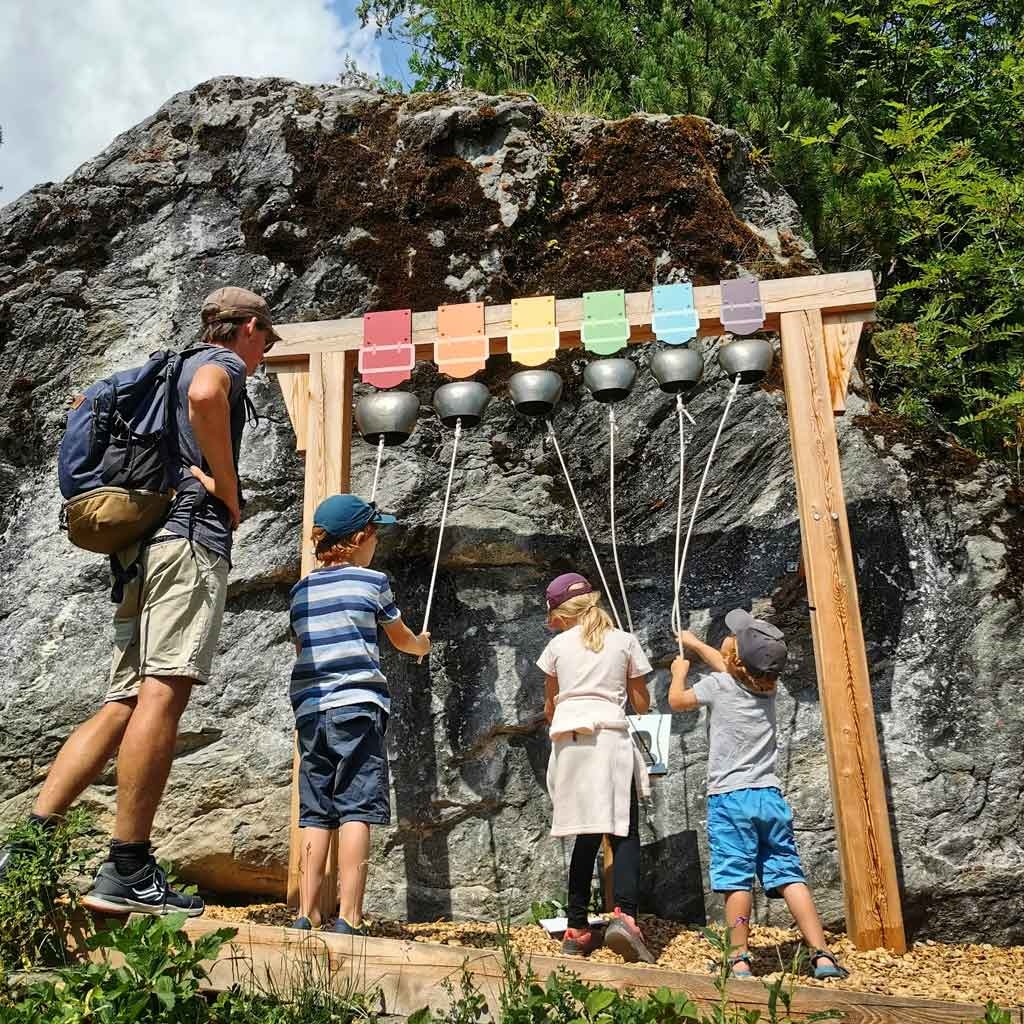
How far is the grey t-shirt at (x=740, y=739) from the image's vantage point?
388cm

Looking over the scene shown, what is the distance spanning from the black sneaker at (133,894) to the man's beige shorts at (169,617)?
0.54 m

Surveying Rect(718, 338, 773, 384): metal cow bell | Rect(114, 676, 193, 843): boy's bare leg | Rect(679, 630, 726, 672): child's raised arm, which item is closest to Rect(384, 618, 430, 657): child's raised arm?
Rect(114, 676, 193, 843): boy's bare leg

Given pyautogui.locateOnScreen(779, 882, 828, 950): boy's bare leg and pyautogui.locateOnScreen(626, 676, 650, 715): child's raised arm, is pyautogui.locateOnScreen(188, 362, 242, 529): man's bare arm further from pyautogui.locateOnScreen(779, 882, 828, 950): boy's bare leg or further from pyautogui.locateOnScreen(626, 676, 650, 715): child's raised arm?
pyautogui.locateOnScreen(779, 882, 828, 950): boy's bare leg

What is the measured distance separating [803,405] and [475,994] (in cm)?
289

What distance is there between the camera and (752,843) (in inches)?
148

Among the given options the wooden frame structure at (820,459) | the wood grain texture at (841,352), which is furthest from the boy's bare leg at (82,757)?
A: the wood grain texture at (841,352)

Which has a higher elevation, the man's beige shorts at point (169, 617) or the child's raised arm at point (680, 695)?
the man's beige shorts at point (169, 617)

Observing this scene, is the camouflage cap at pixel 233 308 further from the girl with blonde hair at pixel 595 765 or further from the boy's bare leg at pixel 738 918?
the boy's bare leg at pixel 738 918

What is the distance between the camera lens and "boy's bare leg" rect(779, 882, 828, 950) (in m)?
3.54

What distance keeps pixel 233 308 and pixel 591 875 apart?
232cm

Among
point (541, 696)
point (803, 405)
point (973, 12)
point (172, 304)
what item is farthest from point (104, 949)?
point (973, 12)

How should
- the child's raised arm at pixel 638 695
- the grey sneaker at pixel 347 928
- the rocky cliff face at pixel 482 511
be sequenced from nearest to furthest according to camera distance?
the grey sneaker at pixel 347 928 → the child's raised arm at pixel 638 695 → the rocky cliff face at pixel 482 511

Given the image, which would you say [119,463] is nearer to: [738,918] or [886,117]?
[738,918]

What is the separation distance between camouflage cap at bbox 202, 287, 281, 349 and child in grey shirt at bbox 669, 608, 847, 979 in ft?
6.84
